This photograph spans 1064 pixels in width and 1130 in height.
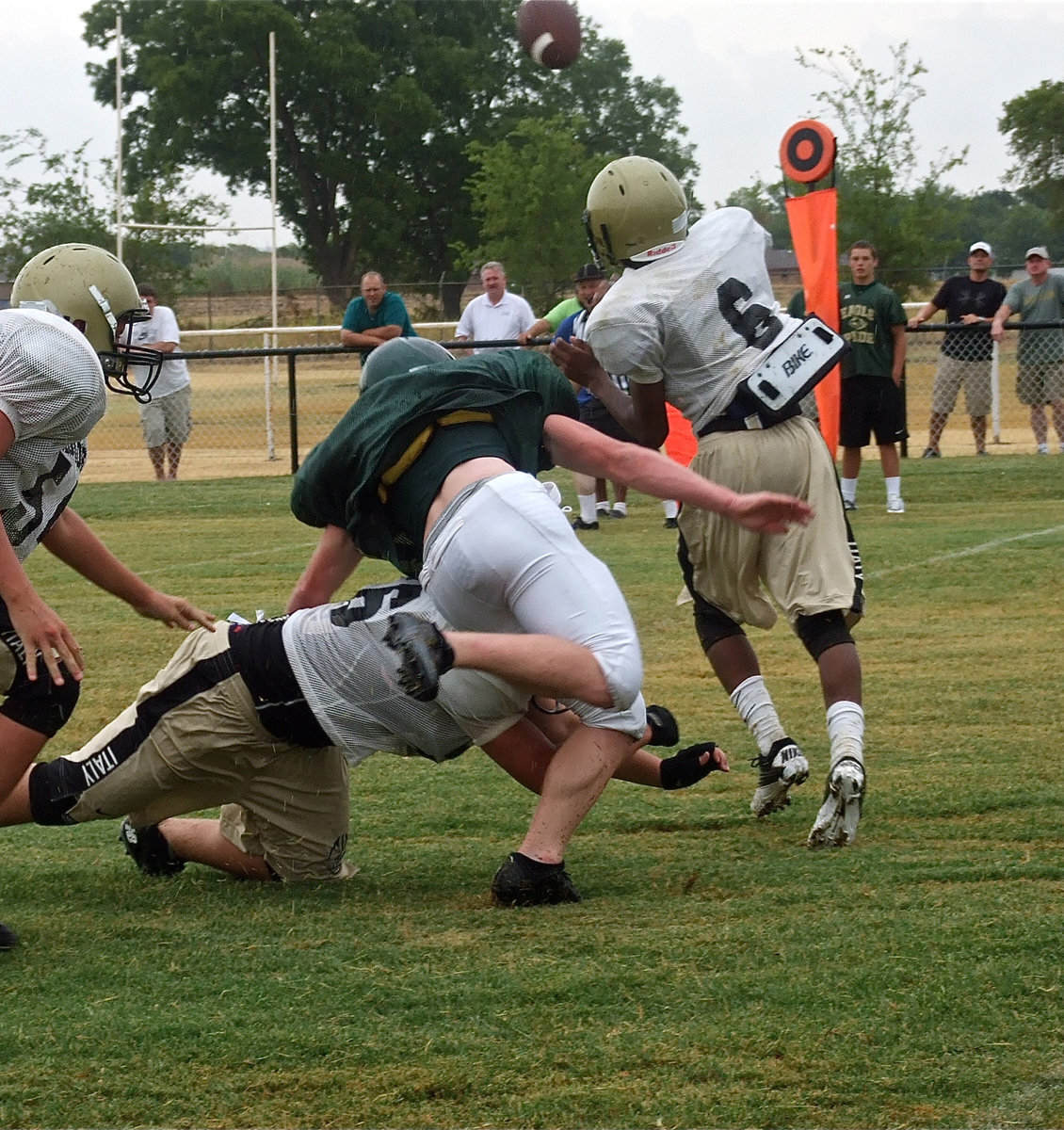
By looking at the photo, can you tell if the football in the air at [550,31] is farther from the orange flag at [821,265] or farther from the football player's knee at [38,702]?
the football player's knee at [38,702]

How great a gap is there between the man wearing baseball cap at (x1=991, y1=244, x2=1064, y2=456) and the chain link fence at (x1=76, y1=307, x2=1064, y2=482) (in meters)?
0.01

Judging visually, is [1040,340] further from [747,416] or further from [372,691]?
[372,691]

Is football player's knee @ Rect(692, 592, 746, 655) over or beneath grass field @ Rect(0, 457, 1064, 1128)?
Result: over

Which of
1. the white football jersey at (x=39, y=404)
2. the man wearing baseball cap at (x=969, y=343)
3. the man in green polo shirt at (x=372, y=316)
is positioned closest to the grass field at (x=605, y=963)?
the white football jersey at (x=39, y=404)

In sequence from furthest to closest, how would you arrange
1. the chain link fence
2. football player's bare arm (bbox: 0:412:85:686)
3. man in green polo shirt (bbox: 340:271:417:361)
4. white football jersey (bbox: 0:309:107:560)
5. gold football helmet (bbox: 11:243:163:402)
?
the chain link fence → man in green polo shirt (bbox: 340:271:417:361) → gold football helmet (bbox: 11:243:163:402) → white football jersey (bbox: 0:309:107:560) → football player's bare arm (bbox: 0:412:85:686)

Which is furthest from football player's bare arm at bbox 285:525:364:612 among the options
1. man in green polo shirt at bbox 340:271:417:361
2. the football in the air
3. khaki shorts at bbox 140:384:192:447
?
khaki shorts at bbox 140:384:192:447

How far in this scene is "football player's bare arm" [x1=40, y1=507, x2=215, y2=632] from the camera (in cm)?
441

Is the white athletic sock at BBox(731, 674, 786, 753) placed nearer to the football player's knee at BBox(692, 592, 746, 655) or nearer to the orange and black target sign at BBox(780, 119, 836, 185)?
the football player's knee at BBox(692, 592, 746, 655)

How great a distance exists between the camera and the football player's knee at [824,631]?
487 cm

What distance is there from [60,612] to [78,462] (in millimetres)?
5462

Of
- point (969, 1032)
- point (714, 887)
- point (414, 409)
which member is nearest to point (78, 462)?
point (414, 409)

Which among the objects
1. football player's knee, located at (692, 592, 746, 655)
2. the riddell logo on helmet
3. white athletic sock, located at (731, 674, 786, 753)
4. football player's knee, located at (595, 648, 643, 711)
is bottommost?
white athletic sock, located at (731, 674, 786, 753)

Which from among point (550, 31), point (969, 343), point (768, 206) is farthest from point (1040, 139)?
point (550, 31)

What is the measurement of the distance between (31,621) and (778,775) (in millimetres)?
2237
